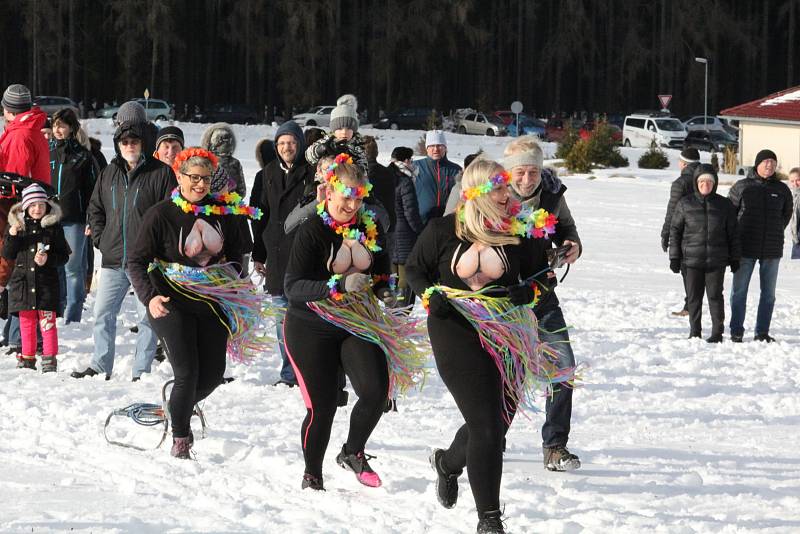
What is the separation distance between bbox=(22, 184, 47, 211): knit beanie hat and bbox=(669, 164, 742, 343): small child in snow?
5.54 m

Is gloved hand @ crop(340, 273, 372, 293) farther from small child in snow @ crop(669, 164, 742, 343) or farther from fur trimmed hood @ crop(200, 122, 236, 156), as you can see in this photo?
small child in snow @ crop(669, 164, 742, 343)

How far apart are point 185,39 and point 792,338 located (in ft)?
160

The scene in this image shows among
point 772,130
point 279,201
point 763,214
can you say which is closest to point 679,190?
point 763,214

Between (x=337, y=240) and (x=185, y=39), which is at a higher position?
(x=185, y=39)

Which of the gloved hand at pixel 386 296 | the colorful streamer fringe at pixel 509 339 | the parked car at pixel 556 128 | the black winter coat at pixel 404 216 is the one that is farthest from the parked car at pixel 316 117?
the colorful streamer fringe at pixel 509 339

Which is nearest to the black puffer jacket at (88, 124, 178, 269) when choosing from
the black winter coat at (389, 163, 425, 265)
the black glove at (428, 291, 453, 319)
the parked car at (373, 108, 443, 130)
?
the black winter coat at (389, 163, 425, 265)

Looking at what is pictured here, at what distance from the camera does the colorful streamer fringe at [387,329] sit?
20.3ft

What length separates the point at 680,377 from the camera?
9.79m

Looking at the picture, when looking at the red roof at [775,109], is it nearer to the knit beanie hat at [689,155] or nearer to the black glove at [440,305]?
the knit beanie hat at [689,155]

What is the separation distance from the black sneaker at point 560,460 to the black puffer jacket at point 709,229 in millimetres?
5203

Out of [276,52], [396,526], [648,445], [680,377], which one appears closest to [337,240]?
[396,526]

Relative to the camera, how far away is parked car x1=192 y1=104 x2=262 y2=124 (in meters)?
56.8

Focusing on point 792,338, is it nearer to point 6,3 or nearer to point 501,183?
point 501,183

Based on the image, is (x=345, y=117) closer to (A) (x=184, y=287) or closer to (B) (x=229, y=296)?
(B) (x=229, y=296)
